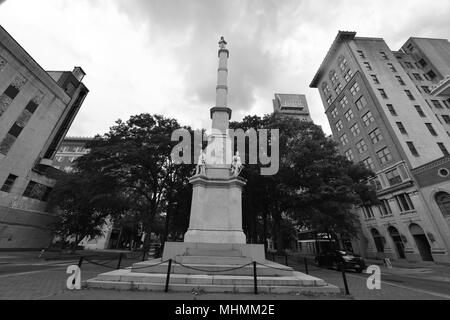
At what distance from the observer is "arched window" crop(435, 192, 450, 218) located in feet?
79.2

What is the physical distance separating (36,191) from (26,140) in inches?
285

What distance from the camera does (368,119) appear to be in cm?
3594

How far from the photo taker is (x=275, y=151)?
65.6 ft

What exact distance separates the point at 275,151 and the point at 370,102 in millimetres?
25777

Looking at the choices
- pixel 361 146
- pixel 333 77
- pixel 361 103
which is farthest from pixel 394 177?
pixel 333 77

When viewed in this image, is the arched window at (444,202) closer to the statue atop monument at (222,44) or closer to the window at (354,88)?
the window at (354,88)

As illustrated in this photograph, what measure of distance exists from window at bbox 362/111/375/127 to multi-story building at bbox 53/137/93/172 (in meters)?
63.2

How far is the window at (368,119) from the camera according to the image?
35.3 metres

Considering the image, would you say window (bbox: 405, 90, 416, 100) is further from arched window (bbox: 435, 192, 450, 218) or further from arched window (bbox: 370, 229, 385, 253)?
arched window (bbox: 370, 229, 385, 253)

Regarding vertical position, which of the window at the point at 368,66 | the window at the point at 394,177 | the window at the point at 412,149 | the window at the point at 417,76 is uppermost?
the window at the point at 417,76

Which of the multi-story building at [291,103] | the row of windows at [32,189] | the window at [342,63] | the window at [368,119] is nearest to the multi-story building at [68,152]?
the row of windows at [32,189]

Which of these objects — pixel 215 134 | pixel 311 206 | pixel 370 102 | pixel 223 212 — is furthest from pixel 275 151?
pixel 370 102

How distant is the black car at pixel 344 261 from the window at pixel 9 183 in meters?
36.5

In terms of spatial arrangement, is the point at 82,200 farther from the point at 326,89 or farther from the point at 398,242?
the point at 326,89
